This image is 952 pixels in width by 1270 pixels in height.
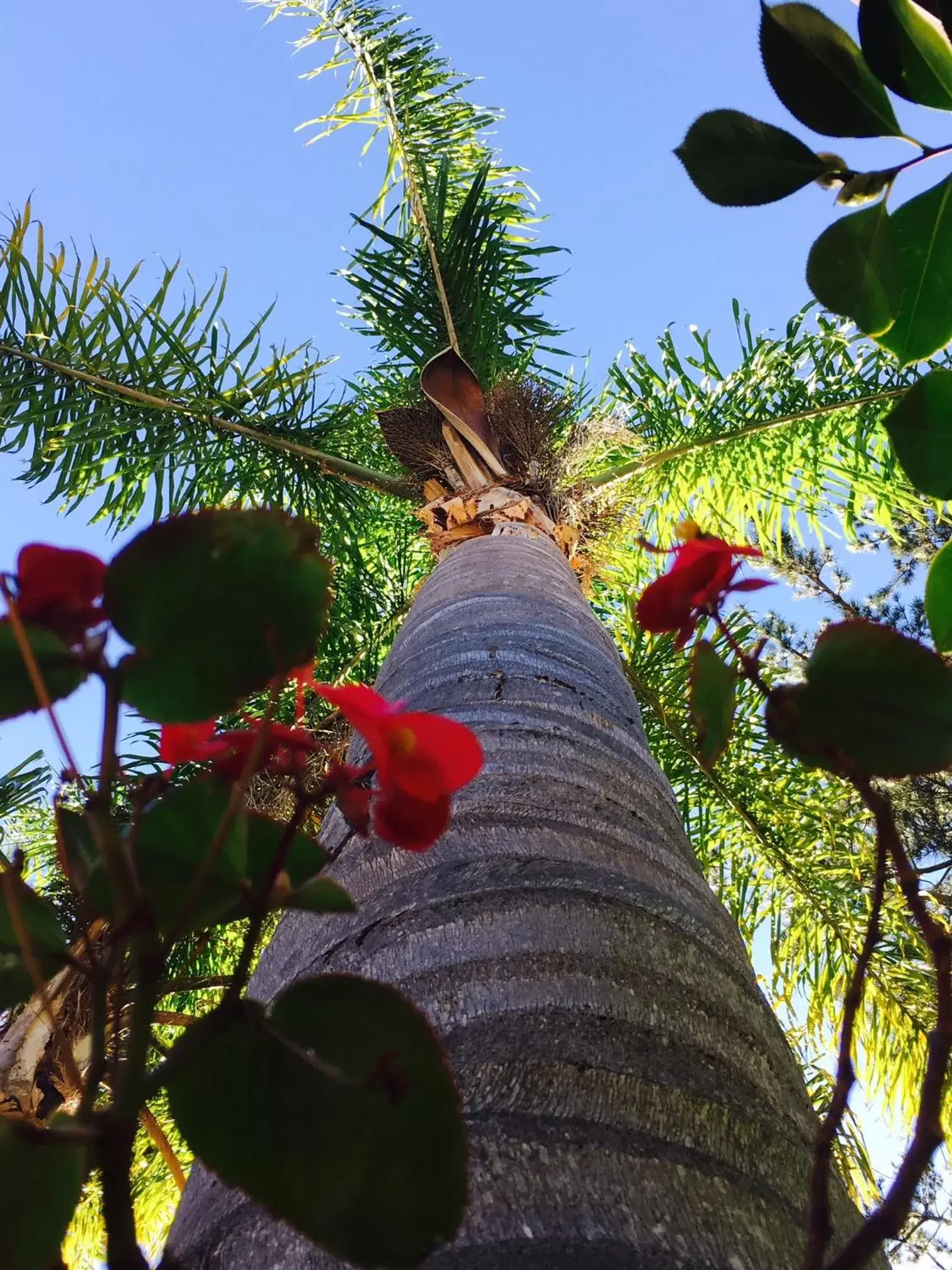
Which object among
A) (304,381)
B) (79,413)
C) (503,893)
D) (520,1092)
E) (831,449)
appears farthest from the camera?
(831,449)

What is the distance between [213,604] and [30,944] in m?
0.11

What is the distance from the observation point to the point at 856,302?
581 mm

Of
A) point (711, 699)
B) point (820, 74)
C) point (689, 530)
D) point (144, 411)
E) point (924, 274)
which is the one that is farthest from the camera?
point (144, 411)

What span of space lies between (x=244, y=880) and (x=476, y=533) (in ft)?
6.63

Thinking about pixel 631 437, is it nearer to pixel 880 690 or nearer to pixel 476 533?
pixel 476 533

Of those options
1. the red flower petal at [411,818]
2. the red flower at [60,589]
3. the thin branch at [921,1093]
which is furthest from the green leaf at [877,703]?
the red flower at [60,589]

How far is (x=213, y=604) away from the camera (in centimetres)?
25

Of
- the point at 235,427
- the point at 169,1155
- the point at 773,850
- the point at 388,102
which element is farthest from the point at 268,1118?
the point at 388,102

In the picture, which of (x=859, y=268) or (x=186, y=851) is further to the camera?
(x=859, y=268)

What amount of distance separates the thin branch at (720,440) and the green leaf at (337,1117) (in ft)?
8.91

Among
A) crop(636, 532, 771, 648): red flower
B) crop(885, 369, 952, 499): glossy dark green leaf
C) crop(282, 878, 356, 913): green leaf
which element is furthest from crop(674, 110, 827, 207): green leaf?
crop(282, 878, 356, 913): green leaf

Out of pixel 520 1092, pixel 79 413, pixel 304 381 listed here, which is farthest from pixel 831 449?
pixel 520 1092

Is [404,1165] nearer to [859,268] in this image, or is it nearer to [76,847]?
[76,847]

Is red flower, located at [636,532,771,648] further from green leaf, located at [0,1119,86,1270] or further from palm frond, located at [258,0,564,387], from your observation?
palm frond, located at [258,0,564,387]
